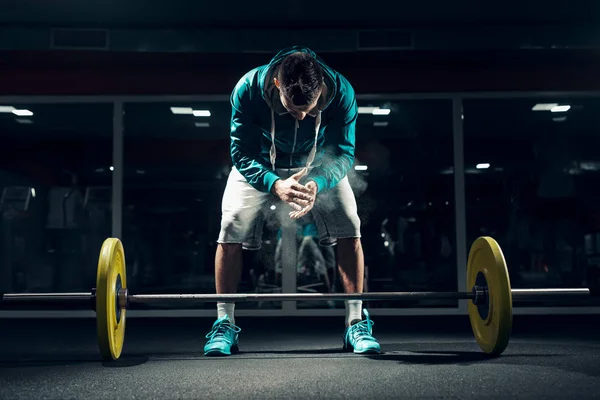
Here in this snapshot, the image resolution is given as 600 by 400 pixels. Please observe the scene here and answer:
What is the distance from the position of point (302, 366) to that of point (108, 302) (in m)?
0.73

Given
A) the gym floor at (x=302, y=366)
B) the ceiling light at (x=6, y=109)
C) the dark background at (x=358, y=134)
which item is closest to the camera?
the gym floor at (x=302, y=366)

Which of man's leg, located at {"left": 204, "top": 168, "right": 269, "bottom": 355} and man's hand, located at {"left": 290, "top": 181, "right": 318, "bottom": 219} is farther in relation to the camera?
man's leg, located at {"left": 204, "top": 168, "right": 269, "bottom": 355}

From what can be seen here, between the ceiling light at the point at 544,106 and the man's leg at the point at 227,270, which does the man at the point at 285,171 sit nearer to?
the man's leg at the point at 227,270

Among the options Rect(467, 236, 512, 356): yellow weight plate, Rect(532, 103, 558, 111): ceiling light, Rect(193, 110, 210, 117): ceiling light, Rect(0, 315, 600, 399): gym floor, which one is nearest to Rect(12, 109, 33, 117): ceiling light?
Rect(193, 110, 210, 117): ceiling light

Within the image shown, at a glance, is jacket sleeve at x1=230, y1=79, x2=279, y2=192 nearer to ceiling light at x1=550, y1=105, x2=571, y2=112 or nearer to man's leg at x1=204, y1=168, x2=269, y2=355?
man's leg at x1=204, y1=168, x2=269, y2=355

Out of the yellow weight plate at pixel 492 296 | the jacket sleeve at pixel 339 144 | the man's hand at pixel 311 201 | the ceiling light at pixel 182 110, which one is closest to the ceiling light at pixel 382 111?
the ceiling light at pixel 182 110

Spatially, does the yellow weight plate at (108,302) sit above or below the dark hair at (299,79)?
below

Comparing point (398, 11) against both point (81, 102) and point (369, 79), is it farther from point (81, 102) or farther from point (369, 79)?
point (81, 102)

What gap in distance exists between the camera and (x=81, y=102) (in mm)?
4234

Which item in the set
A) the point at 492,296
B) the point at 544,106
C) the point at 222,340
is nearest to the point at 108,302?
the point at 222,340

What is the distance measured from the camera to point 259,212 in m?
2.52

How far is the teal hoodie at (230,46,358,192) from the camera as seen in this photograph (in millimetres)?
2379

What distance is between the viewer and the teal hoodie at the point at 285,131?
2379 mm

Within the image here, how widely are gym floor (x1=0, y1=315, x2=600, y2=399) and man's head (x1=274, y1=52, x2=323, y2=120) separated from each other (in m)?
0.95
